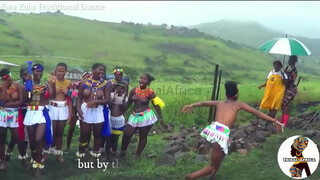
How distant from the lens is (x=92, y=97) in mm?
6195

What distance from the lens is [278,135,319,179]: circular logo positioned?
5.96 meters

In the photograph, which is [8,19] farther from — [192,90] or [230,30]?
[230,30]

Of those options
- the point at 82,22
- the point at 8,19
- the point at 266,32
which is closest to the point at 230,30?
the point at 266,32

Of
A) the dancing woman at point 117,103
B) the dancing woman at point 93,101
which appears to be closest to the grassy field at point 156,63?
the dancing woman at point 117,103

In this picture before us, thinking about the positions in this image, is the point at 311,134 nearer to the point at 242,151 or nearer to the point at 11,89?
the point at 242,151

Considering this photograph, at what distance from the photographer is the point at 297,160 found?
5938 mm

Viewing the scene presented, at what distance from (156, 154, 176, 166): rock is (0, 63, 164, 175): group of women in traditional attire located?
1.42 feet

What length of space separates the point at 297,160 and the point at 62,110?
3.87 metres

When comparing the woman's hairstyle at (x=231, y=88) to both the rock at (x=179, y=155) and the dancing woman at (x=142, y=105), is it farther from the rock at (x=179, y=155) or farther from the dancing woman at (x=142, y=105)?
the rock at (x=179, y=155)

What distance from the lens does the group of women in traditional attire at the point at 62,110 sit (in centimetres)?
574

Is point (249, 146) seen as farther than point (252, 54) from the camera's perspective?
No

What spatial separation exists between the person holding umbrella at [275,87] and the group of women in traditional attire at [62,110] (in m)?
3.32

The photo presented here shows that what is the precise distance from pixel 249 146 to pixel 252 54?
2085 cm

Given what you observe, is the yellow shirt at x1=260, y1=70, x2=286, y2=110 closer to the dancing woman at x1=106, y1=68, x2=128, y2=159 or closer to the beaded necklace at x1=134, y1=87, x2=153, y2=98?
the beaded necklace at x1=134, y1=87, x2=153, y2=98
